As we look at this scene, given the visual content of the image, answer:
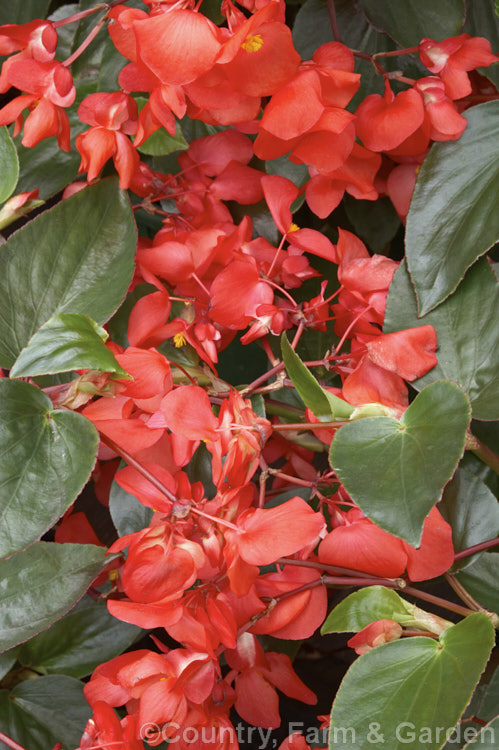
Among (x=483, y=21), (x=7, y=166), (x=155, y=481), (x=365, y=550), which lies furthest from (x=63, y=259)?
(x=483, y=21)

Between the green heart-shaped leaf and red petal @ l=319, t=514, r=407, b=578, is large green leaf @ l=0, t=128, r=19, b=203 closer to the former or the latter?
red petal @ l=319, t=514, r=407, b=578

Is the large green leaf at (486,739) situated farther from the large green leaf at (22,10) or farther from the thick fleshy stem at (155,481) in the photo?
the large green leaf at (22,10)

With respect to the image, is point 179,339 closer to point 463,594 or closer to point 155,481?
point 155,481

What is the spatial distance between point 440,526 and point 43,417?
254mm

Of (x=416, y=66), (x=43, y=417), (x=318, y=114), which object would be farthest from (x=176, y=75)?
(x=416, y=66)

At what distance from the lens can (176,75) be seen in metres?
0.41

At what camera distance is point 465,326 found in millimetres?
513

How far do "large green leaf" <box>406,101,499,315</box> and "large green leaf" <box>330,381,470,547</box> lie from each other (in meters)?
0.09

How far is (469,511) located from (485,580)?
5 cm

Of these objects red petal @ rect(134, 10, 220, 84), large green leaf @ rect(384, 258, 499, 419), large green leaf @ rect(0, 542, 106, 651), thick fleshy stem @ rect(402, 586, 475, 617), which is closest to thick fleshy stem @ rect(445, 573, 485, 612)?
thick fleshy stem @ rect(402, 586, 475, 617)

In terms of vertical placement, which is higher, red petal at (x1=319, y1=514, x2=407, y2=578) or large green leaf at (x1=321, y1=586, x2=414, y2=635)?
red petal at (x1=319, y1=514, x2=407, y2=578)

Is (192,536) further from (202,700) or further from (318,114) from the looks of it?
(318,114)

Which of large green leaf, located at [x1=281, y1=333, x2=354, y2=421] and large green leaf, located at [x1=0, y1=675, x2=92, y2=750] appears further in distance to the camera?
large green leaf, located at [x1=0, y1=675, x2=92, y2=750]

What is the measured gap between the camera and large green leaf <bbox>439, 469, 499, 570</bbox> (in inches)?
20.4
